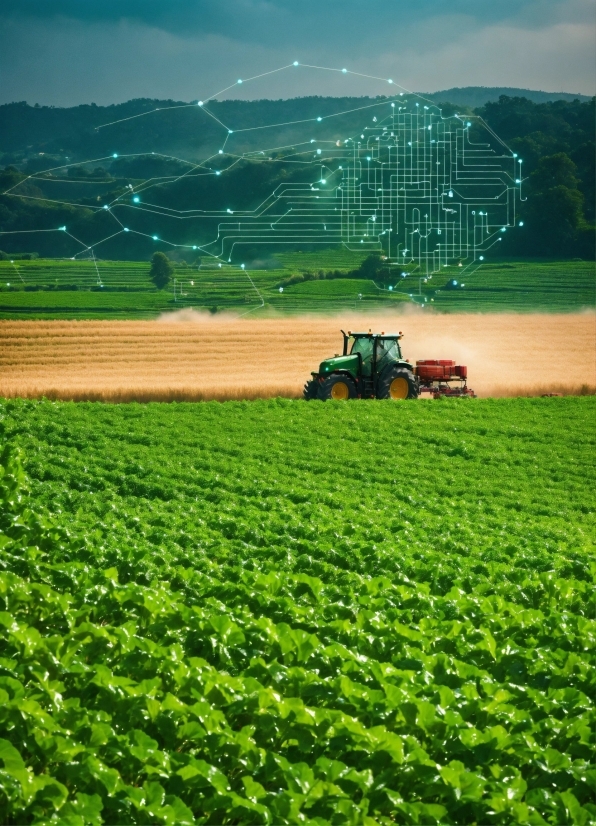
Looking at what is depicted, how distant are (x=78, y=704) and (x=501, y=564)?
4.98 metres

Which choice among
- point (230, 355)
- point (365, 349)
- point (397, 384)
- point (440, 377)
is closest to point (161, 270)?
point (230, 355)

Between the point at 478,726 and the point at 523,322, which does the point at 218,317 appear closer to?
the point at 523,322

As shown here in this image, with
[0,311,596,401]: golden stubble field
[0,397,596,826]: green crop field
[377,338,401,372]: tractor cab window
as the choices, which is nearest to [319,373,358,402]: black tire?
[377,338,401,372]: tractor cab window

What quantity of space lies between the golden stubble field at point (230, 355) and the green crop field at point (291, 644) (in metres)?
6.84

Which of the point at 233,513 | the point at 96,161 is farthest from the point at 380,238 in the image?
the point at 233,513

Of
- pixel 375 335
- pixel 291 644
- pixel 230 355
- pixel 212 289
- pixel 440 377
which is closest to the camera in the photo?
pixel 291 644

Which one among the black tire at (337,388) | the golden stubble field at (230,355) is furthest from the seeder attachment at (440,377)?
the black tire at (337,388)

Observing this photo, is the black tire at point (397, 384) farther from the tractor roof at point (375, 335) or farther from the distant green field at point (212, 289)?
the distant green field at point (212, 289)

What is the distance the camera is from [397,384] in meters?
19.5

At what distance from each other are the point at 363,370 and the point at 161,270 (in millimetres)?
6225

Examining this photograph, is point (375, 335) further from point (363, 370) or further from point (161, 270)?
point (161, 270)

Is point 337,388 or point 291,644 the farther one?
point 337,388

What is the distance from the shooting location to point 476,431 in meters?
17.3

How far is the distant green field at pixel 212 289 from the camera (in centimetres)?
2250
